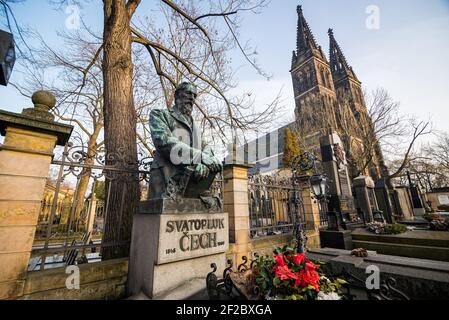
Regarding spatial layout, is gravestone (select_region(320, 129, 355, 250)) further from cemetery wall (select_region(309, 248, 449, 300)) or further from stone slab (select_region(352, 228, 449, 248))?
cemetery wall (select_region(309, 248, 449, 300))

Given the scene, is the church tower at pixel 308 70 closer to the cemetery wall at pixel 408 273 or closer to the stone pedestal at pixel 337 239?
the stone pedestal at pixel 337 239

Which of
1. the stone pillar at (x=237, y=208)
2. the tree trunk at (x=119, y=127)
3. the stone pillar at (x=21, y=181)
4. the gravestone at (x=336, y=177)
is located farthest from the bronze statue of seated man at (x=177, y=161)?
the gravestone at (x=336, y=177)

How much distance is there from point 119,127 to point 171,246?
3275 mm

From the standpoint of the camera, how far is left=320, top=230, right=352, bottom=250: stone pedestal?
7.08 metres

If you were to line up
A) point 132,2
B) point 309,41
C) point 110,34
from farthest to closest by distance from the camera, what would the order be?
point 309,41, point 132,2, point 110,34

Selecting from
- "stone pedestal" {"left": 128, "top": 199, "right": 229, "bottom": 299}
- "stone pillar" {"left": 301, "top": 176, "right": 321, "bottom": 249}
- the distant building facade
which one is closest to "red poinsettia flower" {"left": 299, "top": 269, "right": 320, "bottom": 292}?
"stone pedestal" {"left": 128, "top": 199, "right": 229, "bottom": 299}

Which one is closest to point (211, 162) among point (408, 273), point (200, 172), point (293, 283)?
point (200, 172)

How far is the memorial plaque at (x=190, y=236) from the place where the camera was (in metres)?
2.62

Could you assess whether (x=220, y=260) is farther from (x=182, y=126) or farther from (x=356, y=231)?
(x=356, y=231)

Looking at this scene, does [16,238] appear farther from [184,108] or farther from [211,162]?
[184,108]

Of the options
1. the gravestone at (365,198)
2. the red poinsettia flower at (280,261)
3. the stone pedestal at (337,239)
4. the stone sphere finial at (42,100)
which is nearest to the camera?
the red poinsettia flower at (280,261)
